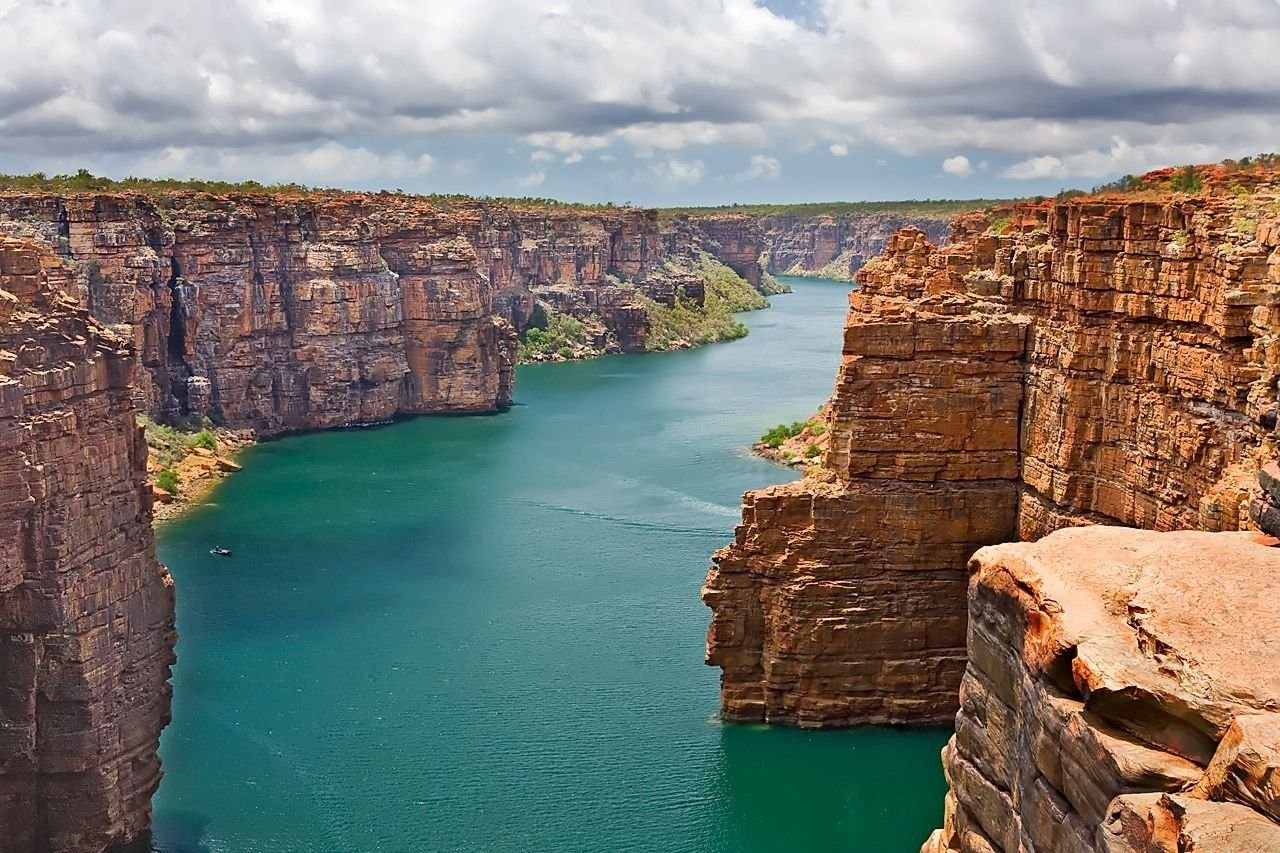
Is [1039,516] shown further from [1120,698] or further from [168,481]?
[168,481]

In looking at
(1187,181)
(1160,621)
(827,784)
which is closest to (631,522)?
(827,784)

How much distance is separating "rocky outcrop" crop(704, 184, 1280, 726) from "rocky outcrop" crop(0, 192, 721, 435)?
44.0 meters

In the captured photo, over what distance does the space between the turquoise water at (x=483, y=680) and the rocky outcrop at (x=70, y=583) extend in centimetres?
494

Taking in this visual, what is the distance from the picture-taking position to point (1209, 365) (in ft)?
91.9

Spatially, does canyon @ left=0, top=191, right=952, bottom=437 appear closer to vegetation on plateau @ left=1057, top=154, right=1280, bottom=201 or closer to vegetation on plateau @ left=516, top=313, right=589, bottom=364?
vegetation on plateau @ left=516, top=313, right=589, bottom=364

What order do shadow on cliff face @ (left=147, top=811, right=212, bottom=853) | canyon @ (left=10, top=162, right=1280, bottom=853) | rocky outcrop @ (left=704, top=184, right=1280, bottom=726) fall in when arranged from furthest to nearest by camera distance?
shadow on cliff face @ (left=147, top=811, right=212, bottom=853), rocky outcrop @ (left=704, top=184, right=1280, bottom=726), canyon @ (left=10, top=162, right=1280, bottom=853)

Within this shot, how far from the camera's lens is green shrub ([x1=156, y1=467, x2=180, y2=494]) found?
221ft

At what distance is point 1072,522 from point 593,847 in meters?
14.1

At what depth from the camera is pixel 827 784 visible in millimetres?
35125

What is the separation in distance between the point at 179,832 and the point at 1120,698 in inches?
1028

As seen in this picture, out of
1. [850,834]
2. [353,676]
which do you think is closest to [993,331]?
[850,834]

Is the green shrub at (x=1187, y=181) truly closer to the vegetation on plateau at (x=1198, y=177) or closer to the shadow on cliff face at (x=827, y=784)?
the vegetation on plateau at (x=1198, y=177)

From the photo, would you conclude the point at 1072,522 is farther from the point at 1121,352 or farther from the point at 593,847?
the point at 593,847

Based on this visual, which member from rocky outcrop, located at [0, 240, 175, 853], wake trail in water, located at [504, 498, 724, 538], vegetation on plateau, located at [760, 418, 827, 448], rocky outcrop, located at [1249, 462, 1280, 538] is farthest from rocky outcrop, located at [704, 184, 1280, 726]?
vegetation on plateau, located at [760, 418, 827, 448]
